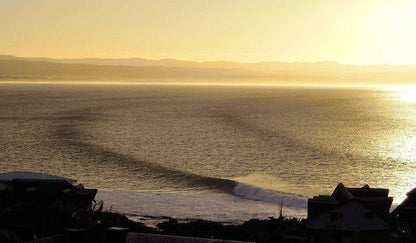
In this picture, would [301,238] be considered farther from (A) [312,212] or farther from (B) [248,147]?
(B) [248,147]

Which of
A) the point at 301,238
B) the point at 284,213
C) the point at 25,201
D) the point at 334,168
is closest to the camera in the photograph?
the point at 301,238

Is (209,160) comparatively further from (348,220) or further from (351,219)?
(351,219)

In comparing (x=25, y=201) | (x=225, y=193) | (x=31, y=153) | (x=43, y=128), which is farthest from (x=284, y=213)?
(x=43, y=128)

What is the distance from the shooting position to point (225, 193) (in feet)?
191

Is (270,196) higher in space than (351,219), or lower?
lower

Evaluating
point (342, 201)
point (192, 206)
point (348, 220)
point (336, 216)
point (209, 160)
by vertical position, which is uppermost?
point (342, 201)

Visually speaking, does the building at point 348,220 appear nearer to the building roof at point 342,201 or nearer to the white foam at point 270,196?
the building roof at point 342,201

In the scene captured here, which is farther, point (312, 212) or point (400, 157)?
point (400, 157)

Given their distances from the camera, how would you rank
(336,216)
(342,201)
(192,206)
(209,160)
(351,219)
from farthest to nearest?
(209,160) → (192,206) → (342,201) → (351,219) → (336,216)

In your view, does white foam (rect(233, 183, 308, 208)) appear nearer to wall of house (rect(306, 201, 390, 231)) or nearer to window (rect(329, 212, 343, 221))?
wall of house (rect(306, 201, 390, 231))

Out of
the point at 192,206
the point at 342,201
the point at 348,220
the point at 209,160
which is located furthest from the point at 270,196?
the point at 209,160

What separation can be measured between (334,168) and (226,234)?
1619 inches

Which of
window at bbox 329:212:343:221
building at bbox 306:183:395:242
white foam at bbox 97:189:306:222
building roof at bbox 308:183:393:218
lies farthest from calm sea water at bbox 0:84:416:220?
window at bbox 329:212:343:221

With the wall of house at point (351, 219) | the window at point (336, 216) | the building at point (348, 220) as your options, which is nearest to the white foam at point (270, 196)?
the building at point (348, 220)
